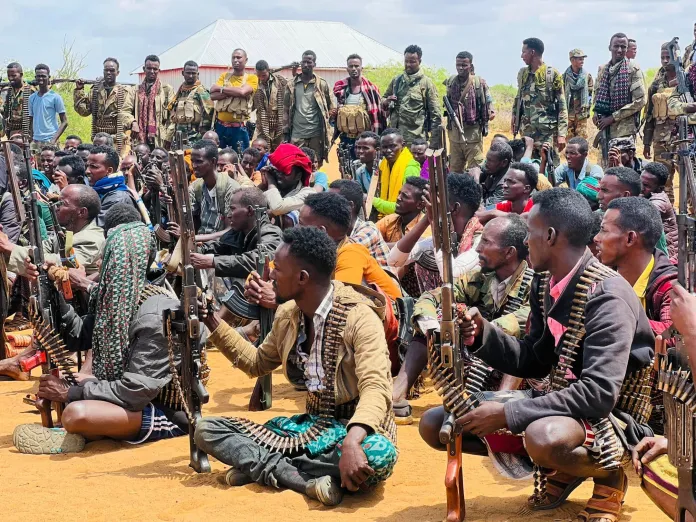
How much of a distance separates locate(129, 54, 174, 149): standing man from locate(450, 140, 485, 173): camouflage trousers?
5.30 metres

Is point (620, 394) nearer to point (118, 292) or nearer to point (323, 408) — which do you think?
point (323, 408)

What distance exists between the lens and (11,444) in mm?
6402

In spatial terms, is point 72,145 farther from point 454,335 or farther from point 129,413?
point 454,335

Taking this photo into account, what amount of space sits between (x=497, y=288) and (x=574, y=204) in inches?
68.7

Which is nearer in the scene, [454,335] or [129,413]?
[454,335]

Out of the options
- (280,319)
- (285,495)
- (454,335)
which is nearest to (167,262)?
(280,319)

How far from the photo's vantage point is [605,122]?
46.4ft

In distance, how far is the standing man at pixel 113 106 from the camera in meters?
17.2

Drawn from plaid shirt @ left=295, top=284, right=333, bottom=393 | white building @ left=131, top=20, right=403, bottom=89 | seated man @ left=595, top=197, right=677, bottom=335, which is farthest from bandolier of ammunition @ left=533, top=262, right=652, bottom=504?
white building @ left=131, top=20, right=403, bottom=89

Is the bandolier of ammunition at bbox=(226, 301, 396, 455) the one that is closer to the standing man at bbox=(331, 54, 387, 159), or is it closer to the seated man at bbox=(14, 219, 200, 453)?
the seated man at bbox=(14, 219, 200, 453)

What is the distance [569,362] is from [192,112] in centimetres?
1304

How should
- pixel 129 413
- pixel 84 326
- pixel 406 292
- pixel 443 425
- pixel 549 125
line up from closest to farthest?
pixel 443 425
pixel 129 413
pixel 84 326
pixel 406 292
pixel 549 125

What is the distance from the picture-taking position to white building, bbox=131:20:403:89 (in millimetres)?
39684

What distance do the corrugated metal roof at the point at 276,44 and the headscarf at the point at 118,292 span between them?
33982mm
